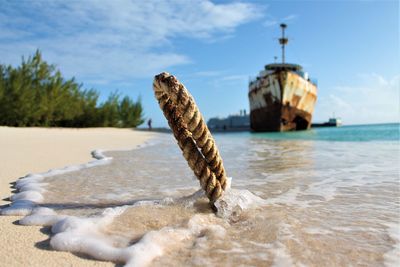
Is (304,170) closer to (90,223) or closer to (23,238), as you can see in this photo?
(90,223)

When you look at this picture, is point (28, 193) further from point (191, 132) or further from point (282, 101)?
point (282, 101)


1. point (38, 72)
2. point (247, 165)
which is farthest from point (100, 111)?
point (247, 165)

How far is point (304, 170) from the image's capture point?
5191 millimetres

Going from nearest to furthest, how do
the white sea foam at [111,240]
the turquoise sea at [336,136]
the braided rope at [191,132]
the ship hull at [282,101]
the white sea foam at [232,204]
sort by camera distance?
the white sea foam at [111,240], the braided rope at [191,132], the white sea foam at [232,204], the turquoise sea at [336,136], the ship hull at [282,101]

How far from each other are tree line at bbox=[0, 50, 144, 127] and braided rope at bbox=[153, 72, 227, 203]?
20.8 m

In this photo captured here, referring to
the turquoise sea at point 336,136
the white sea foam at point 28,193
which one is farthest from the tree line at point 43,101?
the white sea foam at point 28,193

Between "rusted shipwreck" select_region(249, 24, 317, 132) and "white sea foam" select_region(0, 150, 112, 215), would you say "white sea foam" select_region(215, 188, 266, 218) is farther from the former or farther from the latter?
"rusted shipwreck" select_region(249, 24, 317, 132)

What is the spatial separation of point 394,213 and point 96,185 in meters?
2.86

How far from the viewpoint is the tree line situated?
2092cm

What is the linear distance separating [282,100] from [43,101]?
1729cm

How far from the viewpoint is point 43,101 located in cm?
2242

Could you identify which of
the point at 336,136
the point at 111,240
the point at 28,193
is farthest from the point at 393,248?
the point at 336,136

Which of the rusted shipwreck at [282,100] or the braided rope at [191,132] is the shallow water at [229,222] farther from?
the rusted shipwreck at [282,100]

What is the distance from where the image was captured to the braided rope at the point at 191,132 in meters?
2.46
